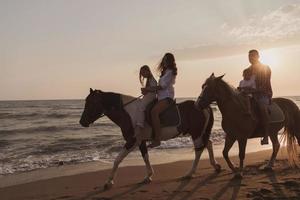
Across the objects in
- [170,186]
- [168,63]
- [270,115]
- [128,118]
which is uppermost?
[168,63]

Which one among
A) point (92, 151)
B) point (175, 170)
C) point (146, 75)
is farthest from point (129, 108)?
Result: point (92, 151)

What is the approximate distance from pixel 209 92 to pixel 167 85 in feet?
3.30

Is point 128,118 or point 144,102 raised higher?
point 144,102

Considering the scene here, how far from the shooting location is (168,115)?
31.5 feet

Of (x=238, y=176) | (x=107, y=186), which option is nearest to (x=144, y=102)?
(x=107, y=186)

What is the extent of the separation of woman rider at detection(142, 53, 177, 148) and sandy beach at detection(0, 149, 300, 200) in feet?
4.29

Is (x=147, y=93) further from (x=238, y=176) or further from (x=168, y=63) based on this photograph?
(x=238, y=176)

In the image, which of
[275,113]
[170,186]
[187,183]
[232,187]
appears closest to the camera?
[232,187]

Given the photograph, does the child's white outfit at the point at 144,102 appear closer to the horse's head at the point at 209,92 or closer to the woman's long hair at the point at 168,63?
the woman's long hair at the point at 168,63

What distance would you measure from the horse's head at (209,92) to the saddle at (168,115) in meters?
0.95

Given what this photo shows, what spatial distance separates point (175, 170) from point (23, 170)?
4534mm

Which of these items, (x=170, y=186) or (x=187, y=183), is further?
(x=187, y=183)

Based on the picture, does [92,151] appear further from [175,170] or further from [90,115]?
[90,115]

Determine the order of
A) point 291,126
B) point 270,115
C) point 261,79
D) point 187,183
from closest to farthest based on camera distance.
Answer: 1. point 187,183
2. point 261,79
3. point 270,115
4. point 291,126
